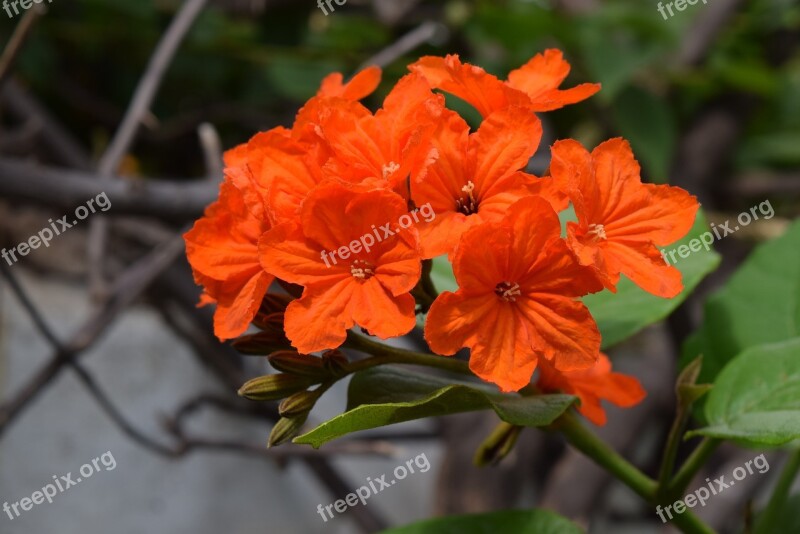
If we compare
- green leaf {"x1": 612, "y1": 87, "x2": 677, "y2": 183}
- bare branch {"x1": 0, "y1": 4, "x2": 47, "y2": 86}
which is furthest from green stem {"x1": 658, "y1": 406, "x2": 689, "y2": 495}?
green leaf {"x1": 612, "y1": 87, "x2": 677, "y2": 183}

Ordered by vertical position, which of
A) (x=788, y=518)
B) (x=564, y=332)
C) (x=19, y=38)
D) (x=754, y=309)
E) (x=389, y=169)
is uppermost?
(x=19, y=38)

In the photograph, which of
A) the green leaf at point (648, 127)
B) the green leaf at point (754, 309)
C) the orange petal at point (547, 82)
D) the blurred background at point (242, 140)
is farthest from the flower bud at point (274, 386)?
the green leaf at point (648, 127)

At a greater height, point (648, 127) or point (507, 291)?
point (507, 291)

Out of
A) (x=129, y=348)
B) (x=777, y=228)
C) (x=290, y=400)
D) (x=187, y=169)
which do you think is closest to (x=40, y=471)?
(x=129, y=348)

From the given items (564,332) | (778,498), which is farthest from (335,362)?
(778,498)

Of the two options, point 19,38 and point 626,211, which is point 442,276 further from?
point 19,38

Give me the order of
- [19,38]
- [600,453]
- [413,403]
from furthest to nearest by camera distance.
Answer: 1. [19,38]
2. [600,453]
3. [413,403]

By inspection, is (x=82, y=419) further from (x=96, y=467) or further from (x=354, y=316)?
(x=354, y=316)
